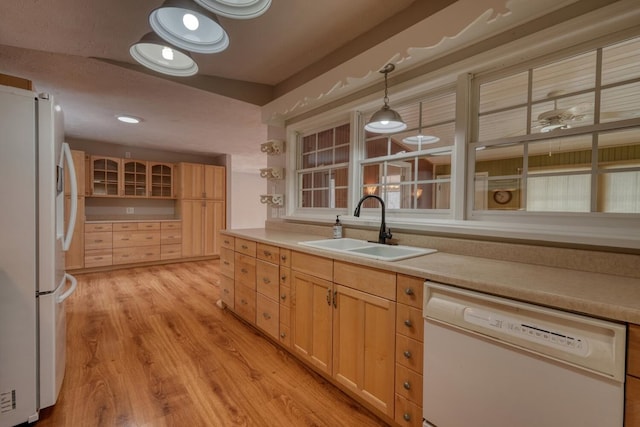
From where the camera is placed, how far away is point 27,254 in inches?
53.7

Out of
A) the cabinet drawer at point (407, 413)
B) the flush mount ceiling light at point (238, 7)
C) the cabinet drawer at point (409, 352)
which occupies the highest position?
the flush mount ceiling light at point (238, 7)

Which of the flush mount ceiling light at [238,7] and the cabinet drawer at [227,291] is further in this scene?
the cabinet drawer at [227,291]

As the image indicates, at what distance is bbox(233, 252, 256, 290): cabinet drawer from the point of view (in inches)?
97.1

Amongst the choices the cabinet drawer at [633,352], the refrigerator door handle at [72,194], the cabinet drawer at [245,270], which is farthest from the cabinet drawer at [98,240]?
the cabinet drawer at [633,352]

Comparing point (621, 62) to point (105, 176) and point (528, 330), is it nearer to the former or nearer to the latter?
point (528, 330)

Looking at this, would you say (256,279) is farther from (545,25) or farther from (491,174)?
(545,25)

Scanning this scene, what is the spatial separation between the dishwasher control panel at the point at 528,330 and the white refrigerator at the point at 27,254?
1.99m

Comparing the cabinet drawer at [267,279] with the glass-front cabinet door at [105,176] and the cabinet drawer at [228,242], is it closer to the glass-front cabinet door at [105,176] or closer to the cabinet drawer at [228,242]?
A: the cabinet drawer at [228,242]

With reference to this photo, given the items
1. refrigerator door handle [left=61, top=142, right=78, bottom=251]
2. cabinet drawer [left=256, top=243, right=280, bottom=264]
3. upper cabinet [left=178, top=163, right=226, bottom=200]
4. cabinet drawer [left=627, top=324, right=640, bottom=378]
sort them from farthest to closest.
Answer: upper cabinet [left=178, top=163, right=226, bottom=200], cabinet drawer [left=256, top=243, right=280, bottom=264], refrigerator door handle [left=61, top=142, right=78, bottom=251], cabinet drawer [left=627, top=324, right=640, bottom=378]

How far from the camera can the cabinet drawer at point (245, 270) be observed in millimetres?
2467

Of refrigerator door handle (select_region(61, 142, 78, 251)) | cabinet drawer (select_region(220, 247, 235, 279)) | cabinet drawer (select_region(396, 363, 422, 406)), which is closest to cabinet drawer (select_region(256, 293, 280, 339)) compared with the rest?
cabinet drawer (select_region(220, 247, 235, 279))

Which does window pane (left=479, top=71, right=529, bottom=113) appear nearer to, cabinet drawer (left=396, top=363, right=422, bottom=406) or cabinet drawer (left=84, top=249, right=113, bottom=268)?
cabinet drawer (left=396, top=363, right=422, bottom=406)

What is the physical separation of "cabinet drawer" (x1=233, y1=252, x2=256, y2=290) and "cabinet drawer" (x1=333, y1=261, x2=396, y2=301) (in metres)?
1.06

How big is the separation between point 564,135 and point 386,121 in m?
0.91
